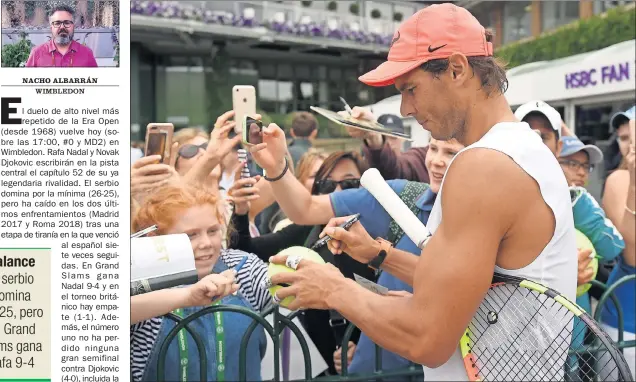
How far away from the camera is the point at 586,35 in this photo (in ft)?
10.2

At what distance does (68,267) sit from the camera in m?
1.07

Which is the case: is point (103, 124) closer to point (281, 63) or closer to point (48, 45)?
point (48, 45)

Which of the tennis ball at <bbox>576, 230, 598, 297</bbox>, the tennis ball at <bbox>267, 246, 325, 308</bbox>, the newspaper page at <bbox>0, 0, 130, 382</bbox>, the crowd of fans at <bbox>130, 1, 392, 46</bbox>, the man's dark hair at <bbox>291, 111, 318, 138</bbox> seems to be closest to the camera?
the newspaper page at <bbox>0, 0, 130, 382</bbox>

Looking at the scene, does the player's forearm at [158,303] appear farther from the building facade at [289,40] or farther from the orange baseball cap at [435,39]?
the orange baseball cap at [435,39]

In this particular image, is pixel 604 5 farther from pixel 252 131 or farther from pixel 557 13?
pixel 252 131

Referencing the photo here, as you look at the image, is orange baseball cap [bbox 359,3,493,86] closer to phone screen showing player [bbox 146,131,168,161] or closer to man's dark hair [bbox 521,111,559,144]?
phone screen showing player [bbox 146,131,168,161]

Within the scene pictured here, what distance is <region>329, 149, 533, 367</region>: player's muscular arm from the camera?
1.29 m

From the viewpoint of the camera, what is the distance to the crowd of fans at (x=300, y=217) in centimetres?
203

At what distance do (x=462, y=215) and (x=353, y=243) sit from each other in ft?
1.52

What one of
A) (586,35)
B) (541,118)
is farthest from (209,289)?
(586,35)

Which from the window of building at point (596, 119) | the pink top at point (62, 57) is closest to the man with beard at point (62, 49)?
the pink top at point (62, 57)

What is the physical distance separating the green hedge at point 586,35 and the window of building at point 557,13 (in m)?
0.06

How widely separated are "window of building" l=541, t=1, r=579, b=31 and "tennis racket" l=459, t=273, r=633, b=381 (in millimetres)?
1679

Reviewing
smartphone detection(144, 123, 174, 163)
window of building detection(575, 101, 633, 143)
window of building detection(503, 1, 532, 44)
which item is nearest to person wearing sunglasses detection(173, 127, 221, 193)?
smartphone detection(144, 123, 174, 163)
